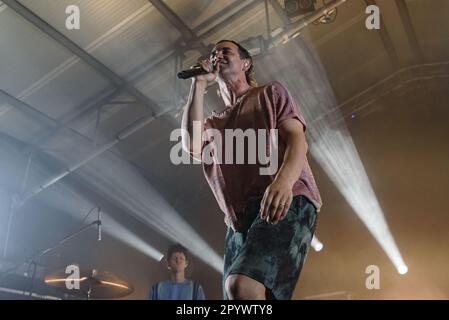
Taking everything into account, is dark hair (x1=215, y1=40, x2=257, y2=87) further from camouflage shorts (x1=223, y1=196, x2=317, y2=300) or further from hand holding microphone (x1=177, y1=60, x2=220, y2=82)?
camouflage shorts (x1=223, y1=196, x2=317, y2=300)

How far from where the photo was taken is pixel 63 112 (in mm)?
5164

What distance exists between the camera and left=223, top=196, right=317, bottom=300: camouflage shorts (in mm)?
851

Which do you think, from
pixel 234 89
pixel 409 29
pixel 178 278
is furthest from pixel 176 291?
pixel 409 29

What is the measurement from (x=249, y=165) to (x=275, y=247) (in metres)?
0.20

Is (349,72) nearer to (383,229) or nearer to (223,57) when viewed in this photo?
(383,229)

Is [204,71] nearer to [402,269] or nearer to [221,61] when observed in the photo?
[221,61]

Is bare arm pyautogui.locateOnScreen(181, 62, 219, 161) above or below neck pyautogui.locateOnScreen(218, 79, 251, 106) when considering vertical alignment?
below

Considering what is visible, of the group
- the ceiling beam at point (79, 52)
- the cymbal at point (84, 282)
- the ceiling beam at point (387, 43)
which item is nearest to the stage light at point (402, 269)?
the ceiling beam at point (387, 43)

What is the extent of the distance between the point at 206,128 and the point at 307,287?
574 cm

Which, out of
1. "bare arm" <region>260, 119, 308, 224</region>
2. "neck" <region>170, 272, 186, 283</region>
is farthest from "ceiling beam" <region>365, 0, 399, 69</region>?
"bare arm" <region>260, 119, 308, 224</region>

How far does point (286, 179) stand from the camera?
889mm

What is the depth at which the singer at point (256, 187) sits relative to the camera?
2.83ft

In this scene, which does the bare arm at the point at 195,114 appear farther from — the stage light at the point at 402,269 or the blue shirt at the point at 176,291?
the stage light at the point at 402,269
